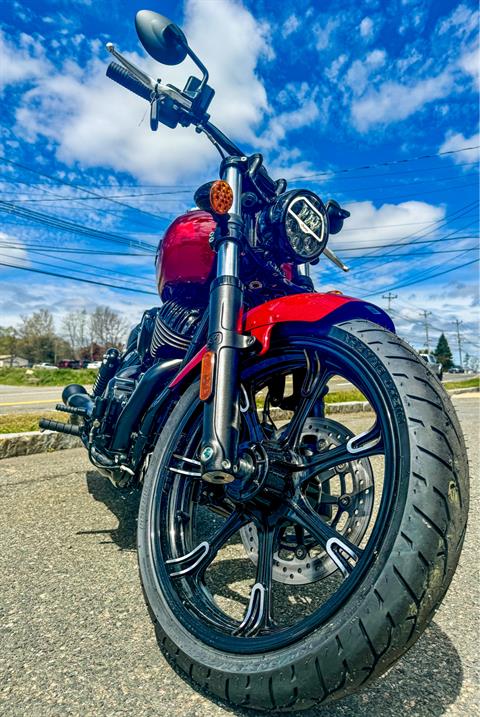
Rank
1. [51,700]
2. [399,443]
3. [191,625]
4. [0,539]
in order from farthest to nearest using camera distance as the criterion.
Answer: [0,539]
[191,625]
[51,700]
[399,443]

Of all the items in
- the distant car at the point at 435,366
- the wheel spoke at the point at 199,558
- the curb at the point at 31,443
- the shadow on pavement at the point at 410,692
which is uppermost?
the distant car at the point at 435,366

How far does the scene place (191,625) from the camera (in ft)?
4.32

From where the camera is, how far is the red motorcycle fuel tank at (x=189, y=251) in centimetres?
224

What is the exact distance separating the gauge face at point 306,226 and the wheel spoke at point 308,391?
0.52 m

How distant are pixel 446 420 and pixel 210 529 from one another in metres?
1.85

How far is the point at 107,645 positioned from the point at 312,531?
0.78m

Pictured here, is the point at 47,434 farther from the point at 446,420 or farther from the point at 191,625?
the point at 446,420

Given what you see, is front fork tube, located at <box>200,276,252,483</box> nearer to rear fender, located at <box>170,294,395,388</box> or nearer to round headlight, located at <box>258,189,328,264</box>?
rear fender, located at <box>170,294,395,388</box>

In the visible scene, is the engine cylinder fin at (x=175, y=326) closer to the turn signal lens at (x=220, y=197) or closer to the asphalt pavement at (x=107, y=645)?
the turn signal lens at (x=220, y=197)

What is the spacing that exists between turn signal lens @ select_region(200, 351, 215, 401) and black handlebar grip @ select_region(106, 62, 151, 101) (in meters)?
1.25

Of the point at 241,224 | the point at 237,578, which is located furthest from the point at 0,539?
the point at 241,224

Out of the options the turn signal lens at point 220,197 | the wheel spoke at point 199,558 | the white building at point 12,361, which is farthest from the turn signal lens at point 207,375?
the white building at point 12,361

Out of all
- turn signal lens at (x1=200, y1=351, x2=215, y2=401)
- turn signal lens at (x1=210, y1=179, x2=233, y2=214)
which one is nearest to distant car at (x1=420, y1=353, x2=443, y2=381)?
turn signal lens at (x1=200, y1=351, x2=215, y2=401)

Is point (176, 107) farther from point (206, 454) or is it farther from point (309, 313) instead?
point (206, 454)
